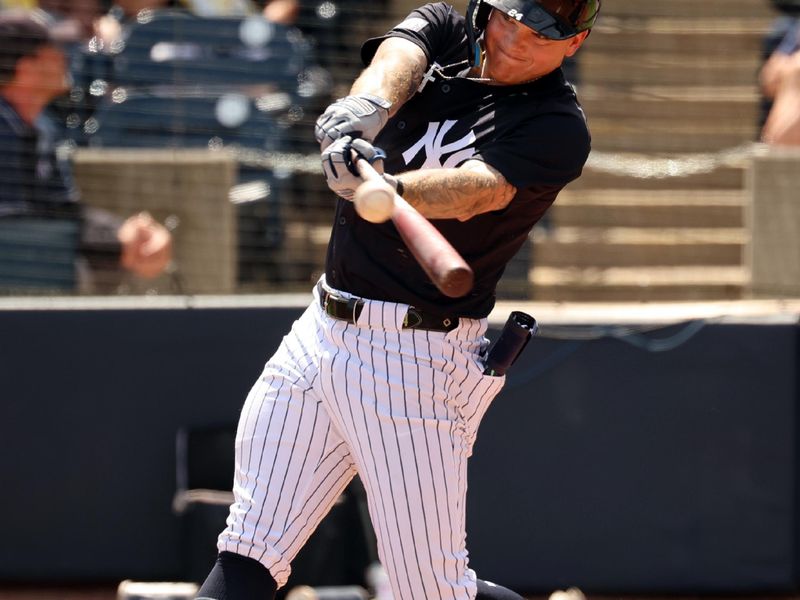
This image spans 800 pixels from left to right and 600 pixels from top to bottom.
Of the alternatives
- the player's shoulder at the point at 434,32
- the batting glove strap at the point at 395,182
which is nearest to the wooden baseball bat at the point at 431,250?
the batting glove strap at the point at 395,182

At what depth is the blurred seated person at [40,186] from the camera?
4.58 meters

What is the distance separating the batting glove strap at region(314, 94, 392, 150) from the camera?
2.21m

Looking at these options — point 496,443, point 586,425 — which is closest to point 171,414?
point 496,443

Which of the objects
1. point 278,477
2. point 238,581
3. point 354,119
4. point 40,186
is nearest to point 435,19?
point 354,119

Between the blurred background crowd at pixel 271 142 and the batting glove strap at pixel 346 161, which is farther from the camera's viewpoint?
the blurred background crowd at pixel 271 142

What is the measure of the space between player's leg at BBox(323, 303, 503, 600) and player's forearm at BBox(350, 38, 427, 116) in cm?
41

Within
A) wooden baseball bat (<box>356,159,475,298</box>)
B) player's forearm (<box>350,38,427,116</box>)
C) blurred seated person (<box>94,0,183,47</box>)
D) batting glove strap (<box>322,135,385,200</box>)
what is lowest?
wooden baseball bat (<box>356,159,475,298</box>)

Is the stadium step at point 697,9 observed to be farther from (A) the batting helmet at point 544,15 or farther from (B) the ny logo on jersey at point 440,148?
(B) the ny logo on jersey at point 440,148

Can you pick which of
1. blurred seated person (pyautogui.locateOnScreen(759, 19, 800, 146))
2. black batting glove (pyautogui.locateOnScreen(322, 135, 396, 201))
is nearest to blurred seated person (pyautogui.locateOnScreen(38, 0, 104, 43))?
blurred seated person (pyautogui.locateOnScreen(759, 19, 800, 146))

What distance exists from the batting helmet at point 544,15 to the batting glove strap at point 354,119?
1.05 feet

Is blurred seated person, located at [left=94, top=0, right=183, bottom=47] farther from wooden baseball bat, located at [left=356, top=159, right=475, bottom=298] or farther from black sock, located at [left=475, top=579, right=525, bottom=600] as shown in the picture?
wooden baseball bat, located at [left=356, top=159, right=475, bottom=298]

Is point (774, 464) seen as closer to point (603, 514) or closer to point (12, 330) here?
point (603, 514)

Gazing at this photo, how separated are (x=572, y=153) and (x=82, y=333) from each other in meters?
2.24

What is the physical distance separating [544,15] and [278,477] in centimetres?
103
